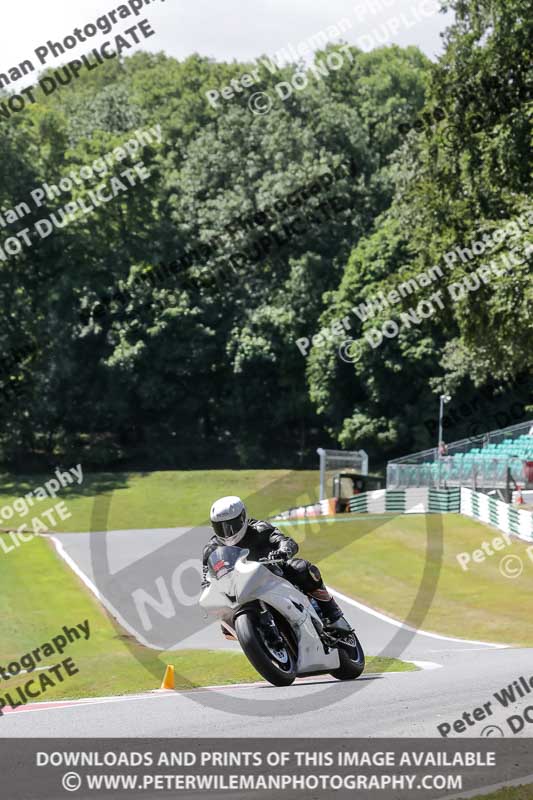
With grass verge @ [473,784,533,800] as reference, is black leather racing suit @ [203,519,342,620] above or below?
above

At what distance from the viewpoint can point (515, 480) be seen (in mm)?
39094

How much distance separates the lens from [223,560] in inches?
365

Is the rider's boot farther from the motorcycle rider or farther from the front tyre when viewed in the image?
the front tyre

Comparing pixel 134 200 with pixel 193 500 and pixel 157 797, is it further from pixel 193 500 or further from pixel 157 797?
pixel 157 797

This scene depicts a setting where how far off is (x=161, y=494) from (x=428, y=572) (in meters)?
27.2

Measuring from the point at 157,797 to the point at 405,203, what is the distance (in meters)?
31.0

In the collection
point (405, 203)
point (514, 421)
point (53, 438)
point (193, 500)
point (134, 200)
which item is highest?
point (134, 200)

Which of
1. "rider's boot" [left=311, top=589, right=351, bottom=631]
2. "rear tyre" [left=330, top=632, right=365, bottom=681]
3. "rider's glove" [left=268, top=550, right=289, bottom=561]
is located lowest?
"rear tyre" [left=330, top=632, right=365, bottom=681]

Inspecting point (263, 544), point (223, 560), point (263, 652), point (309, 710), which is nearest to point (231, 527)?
point (223, 560)

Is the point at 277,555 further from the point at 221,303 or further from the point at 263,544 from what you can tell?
the point at 221,303

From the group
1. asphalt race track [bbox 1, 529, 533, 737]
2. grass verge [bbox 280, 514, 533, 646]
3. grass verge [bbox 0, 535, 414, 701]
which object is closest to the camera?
asphalt race track [bbox 1, 529, 533, 737]

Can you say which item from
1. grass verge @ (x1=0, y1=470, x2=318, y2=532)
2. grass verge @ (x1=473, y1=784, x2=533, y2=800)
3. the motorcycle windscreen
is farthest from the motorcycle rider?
grass verge @ (x1=0, y1=470, x2=318, y2=532)

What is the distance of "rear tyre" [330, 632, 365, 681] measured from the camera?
10.7m

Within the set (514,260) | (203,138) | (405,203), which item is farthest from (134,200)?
(514,260)
